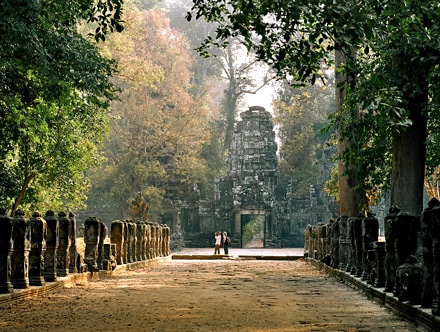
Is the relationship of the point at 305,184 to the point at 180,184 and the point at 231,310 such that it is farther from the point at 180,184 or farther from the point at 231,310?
the point at 231,310

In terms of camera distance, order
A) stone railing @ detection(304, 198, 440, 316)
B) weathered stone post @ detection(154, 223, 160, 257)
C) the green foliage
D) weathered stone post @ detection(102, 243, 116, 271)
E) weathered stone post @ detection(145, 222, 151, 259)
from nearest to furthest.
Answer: stone railing @ detection(304, 198, 440, 316) < weathered stone post @ detection(102, 243, 116, 271) < weathered stone post @ detection(145, 222, 151, 259) < weathered stone post @ detection(154, 223, 160, 257) < the green foliage

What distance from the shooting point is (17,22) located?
47.5 ft

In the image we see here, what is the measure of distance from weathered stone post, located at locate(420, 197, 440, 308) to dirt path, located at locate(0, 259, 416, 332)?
0.40m

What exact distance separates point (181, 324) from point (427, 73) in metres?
9.07

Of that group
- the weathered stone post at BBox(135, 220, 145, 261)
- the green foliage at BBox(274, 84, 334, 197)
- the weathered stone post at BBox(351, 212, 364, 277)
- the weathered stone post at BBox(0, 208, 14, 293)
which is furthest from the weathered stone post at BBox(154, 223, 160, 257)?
the green foliage at BBox(274, 84, 334, 197)

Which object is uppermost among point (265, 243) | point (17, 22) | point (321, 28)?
point (17, 22)

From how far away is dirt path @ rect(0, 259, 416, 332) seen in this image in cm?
859

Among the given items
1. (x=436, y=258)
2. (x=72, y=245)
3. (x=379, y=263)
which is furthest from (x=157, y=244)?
(x=436, y=258)

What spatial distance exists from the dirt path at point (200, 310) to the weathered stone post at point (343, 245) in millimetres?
2203

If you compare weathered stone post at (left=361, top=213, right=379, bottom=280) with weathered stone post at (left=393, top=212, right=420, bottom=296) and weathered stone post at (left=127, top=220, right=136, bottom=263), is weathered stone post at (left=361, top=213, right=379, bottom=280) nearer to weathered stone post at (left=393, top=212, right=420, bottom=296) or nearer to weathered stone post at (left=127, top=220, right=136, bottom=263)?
weathered stone post at (left=393, top=212, right=420, bottom=296)

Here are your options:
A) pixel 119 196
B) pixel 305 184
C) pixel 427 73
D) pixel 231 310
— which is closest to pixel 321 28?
pixel 231 310

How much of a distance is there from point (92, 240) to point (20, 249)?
5501 millimetres

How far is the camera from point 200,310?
10195 mm

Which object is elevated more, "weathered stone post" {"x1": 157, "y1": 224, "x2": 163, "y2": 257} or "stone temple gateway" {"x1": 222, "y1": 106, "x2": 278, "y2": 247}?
"stone temple gateway" {"x1": 222, "y1": 106, "x2": 278, "y2": 247}
